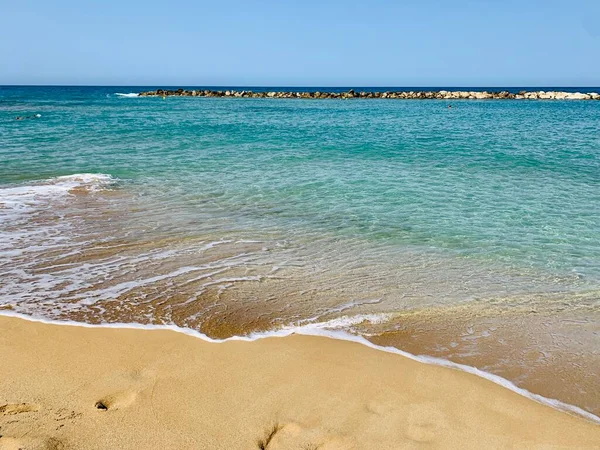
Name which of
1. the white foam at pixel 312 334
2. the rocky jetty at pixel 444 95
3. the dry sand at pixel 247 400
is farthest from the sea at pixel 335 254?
the rocky jetty at pixel 444 95

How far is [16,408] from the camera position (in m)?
3.57

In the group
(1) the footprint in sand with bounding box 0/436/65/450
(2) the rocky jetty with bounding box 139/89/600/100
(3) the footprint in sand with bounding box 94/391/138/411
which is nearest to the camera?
(1) the footprint in sand with bounding box 0/436/65/450

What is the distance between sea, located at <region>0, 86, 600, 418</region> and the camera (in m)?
5.05

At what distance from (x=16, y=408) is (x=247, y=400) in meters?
1.61

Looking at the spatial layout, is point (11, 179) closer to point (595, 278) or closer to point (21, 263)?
point (21, 263)

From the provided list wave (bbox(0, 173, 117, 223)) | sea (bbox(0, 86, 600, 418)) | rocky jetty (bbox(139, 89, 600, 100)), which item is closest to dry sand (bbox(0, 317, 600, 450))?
sea (bbox(0, 86, 600, 418))

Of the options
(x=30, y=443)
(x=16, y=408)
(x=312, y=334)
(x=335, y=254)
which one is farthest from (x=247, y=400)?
(x=335, y=254)

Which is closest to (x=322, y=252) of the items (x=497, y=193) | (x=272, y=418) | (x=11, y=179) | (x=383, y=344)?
(x=383, y=344)

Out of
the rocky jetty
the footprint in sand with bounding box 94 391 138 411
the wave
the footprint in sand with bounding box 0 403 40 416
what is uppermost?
the rocky jetty

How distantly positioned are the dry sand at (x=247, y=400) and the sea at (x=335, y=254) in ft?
1.26

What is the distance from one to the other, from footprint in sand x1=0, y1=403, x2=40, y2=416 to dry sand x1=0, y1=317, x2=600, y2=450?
0.01 meters

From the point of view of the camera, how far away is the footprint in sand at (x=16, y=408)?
352cm

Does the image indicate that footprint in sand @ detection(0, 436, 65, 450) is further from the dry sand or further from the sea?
the sea

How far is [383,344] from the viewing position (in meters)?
4.81
